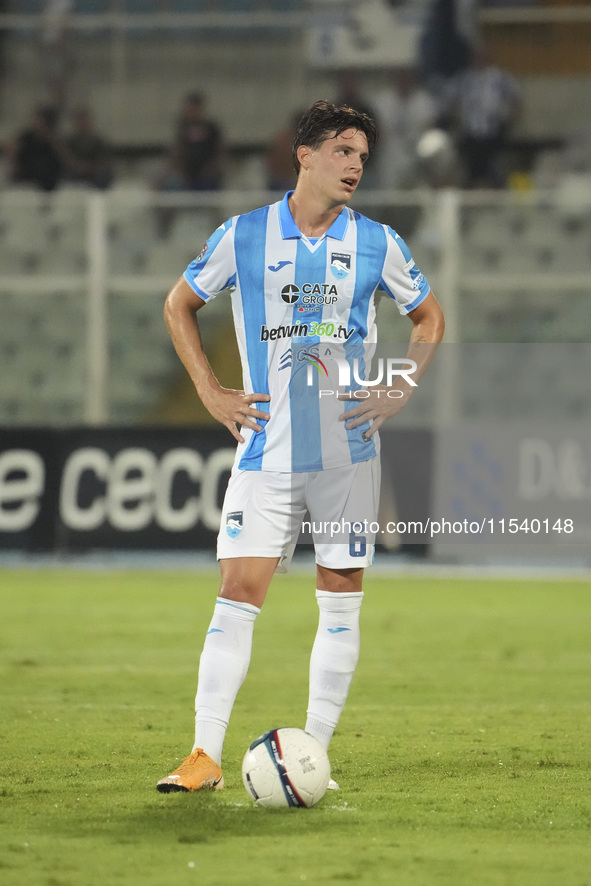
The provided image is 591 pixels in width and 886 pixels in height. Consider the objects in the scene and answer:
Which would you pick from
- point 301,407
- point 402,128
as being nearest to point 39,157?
point 402,128

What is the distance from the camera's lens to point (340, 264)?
172 inches

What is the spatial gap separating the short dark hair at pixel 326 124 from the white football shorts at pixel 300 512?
3.30ft

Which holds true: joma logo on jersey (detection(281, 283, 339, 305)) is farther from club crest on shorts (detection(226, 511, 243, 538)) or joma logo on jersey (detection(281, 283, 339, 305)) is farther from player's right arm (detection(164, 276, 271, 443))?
club crest on shorts (detection(226, 511, 243, 538))

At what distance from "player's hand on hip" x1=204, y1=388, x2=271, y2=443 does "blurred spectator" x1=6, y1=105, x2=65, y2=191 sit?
11.3 m

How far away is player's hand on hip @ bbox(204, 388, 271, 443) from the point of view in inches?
171

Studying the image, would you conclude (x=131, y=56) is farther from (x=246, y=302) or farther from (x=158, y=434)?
(x=246, y=302)

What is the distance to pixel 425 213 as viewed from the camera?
41.9 feet

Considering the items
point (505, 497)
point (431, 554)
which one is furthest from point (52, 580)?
point (505, 497)

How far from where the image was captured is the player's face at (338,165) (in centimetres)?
435

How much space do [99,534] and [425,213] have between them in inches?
160

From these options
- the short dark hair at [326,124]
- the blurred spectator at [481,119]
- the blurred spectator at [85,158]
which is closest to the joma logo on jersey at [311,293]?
the short dark hair at [326,124]

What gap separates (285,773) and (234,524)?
749 millimetres

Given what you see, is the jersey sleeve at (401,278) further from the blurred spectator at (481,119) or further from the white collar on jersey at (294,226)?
the blurred spectator at (481,119)

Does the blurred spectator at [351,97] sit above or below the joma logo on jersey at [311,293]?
above
